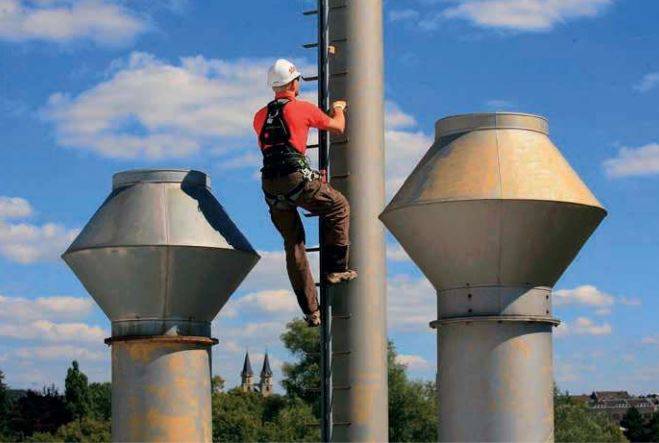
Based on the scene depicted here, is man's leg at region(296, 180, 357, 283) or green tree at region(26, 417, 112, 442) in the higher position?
man's leg at region(296, 180, 357, 283)

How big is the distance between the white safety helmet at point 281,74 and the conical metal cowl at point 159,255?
7.69 feet

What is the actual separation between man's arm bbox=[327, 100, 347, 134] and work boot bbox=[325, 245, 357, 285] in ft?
4.55

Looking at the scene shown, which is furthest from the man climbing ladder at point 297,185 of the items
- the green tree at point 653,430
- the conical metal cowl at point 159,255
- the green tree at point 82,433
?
the green tree at point 653,430

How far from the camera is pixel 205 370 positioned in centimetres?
1511

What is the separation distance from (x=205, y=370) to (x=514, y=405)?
427 cm

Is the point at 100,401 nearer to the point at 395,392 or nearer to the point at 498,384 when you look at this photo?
the point at 395,392

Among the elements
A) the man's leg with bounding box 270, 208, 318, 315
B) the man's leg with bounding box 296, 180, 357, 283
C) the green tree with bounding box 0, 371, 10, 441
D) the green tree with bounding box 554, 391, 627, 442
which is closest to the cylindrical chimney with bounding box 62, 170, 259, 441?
the man's leg with bounding box 270, 208, 318, 315

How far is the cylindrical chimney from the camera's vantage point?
14703 millimetres

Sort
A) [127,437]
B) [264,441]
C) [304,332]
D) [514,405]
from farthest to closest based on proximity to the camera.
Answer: [304,332], [264,441], [127,437], [514,405]

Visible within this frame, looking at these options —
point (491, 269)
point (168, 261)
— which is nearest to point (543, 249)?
point (491, 269)

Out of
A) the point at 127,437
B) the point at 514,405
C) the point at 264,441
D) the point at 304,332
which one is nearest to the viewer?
the point at 514,405

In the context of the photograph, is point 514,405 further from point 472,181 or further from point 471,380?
point 472,181

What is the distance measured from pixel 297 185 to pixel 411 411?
67353 mm

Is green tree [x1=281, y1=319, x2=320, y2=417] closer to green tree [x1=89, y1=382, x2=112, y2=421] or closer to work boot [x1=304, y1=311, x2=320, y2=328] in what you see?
green tree [x1=89, y1=382, x2=112, y2=421]
